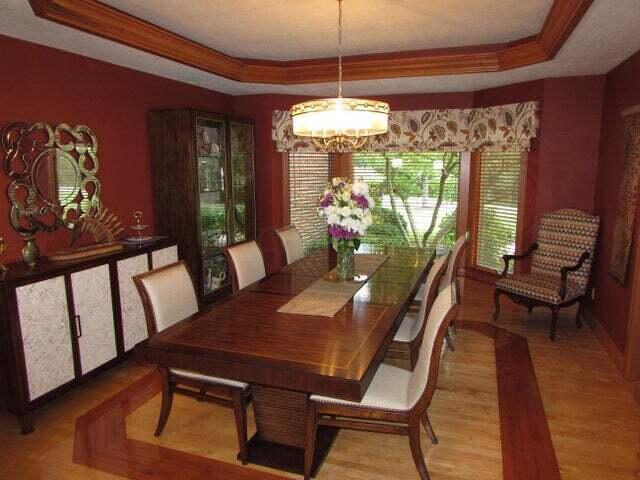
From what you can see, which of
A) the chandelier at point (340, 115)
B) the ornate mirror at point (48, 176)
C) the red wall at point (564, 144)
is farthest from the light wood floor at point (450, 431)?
the chandelier at point (340, 115)

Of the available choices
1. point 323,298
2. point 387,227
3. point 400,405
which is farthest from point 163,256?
point 387,227

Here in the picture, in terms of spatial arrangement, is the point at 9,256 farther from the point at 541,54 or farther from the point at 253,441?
the point at 541,54

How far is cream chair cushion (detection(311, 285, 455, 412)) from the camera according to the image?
6.26 ft

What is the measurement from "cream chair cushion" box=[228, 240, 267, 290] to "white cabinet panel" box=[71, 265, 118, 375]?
2.87 ft

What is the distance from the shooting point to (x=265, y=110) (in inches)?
203

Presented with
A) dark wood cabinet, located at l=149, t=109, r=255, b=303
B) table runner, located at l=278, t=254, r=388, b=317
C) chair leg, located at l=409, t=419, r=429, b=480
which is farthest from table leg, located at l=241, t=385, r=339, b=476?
dark wood cabinet, located at l=149, t=109, r=255, b=303

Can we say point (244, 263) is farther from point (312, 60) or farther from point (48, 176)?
point (312, 60)

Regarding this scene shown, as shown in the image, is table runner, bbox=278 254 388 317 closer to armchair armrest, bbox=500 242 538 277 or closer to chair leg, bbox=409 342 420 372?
chair leg, bbox=409 342 420 372

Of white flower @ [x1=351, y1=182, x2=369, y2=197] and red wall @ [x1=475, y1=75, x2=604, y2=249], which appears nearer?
white flower @ [x1=351, y1=182, x2=369, y2=197]

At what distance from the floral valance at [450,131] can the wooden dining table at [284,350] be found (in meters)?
2.49

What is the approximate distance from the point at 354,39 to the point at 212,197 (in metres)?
1.93

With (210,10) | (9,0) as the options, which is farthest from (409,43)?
(9,0)

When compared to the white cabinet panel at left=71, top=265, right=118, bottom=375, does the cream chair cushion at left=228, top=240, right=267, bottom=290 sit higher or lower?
higher

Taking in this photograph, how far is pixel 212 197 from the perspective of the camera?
4.33m
